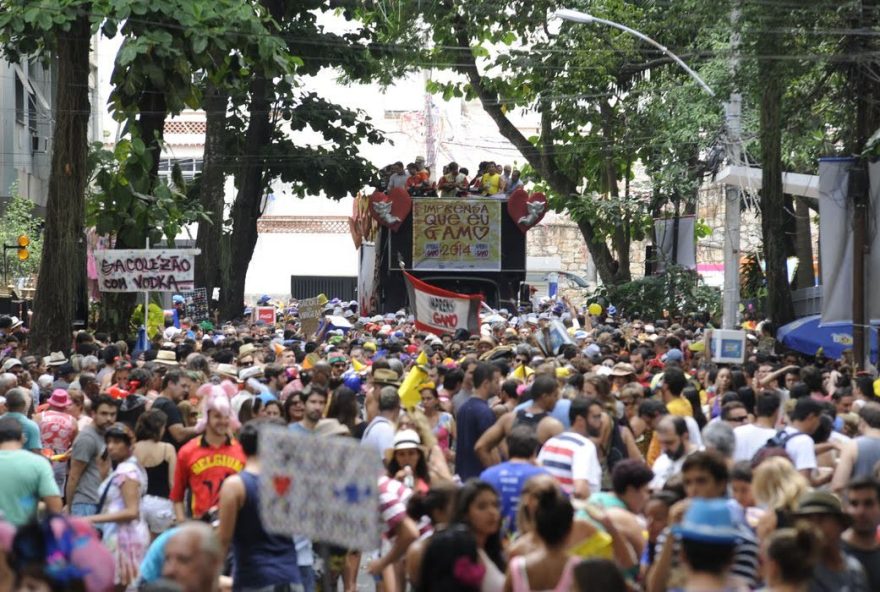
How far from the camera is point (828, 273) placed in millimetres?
19594

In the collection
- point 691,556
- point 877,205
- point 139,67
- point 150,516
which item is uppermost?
point 139,67

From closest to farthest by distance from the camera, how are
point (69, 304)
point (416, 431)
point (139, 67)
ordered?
point (416, 431), point (139, 67), point (69, 304)

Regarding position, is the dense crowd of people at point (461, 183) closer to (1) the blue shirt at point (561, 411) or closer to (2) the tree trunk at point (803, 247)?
(2) the tree trunk at point (803, 247)

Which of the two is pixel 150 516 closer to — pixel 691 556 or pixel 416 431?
pixel 416 431

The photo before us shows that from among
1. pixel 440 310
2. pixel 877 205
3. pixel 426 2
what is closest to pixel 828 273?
pixel 877 205

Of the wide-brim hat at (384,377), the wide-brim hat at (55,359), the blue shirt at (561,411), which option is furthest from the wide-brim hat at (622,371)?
the wide-brim hat at (55,359)

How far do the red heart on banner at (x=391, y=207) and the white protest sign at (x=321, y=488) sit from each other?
31.4 m

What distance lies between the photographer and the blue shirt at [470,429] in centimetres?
1162

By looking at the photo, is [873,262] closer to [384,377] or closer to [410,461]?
[384,377]

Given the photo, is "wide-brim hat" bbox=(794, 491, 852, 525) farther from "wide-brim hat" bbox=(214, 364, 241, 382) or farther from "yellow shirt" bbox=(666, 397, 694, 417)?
"wide-brim hat" bbox=(214, 364, 241, 382)

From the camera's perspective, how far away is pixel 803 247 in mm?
32562

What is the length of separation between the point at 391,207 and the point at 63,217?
17609 mm

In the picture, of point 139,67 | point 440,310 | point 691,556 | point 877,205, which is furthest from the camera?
point 440,310

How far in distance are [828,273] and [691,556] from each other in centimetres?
1433
